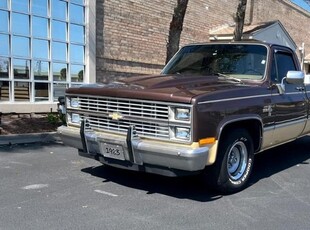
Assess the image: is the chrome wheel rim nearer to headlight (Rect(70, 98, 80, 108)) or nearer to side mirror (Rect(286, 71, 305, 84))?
side mirror (Rect(286, 71, 305, 84))

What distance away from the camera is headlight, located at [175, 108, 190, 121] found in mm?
4711

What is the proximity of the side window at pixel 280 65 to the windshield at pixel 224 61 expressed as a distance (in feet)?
0.78

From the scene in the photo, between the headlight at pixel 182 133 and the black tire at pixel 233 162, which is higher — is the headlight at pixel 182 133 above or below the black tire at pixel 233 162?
above

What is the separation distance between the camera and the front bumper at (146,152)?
15.4 feet

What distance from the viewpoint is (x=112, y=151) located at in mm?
5215

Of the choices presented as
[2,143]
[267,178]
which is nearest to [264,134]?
[267,178]

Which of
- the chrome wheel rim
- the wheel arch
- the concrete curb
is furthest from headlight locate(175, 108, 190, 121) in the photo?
the concrete curb

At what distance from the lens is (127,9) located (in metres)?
14.1

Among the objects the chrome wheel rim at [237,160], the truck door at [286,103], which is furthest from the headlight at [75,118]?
the truck door at [286,103]

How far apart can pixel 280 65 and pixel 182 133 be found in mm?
2604

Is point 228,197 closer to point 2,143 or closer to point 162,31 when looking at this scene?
point 2,143

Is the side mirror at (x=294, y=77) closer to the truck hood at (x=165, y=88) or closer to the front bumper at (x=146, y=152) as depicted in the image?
the truck hood at (x=165, y=88)

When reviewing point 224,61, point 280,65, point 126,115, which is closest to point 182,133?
point 126,115

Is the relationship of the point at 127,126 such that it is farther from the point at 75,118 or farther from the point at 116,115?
the point at 75,118
